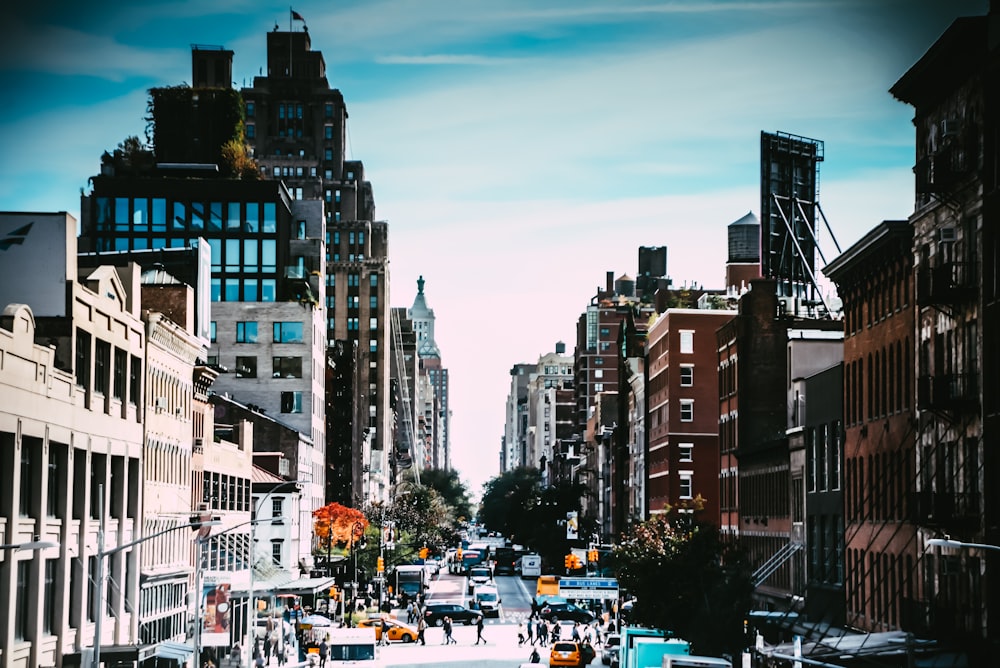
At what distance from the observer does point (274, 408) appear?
5684 inches

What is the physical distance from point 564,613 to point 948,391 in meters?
66.3

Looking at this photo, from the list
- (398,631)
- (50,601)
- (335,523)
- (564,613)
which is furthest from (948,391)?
(335,523)

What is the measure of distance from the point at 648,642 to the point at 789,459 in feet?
79.2

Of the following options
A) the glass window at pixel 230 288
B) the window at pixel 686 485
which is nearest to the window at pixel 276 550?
the glass window at pixel 230 288

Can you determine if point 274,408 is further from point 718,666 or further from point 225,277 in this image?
point 718,666

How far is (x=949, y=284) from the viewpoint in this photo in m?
53.0

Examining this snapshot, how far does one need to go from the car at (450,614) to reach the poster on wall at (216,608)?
32.6m

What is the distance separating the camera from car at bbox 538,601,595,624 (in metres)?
116

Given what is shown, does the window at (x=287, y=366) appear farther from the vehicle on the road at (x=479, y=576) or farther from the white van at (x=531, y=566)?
the white van at (x=531, y=566)

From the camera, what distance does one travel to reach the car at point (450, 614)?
121062 mm

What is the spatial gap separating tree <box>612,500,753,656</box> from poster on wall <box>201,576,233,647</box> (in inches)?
819

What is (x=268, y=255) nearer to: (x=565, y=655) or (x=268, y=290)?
(x=268, y=290)

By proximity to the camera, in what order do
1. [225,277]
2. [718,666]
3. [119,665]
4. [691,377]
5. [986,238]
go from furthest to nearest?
[225,277], [691,377], [119,665], [718,666], [986,238]

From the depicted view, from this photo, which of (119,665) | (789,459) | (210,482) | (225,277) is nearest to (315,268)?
(225,277)
